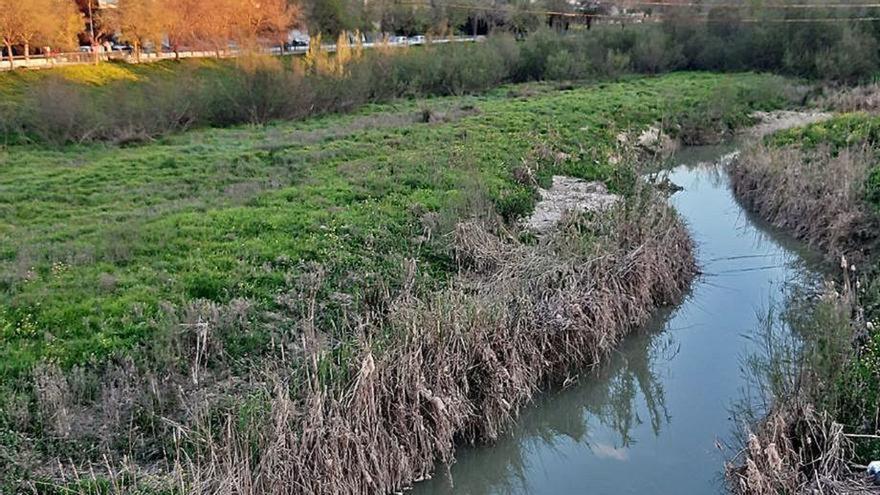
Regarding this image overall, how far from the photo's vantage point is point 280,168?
19.7m

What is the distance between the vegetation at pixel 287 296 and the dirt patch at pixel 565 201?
394 mm

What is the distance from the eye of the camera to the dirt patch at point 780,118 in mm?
28422

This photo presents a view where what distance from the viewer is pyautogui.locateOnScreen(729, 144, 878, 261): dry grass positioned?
15.2 meters

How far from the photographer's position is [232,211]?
1507 cm

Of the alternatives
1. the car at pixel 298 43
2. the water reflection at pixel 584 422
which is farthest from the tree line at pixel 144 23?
the water reflection at pixel 584 422

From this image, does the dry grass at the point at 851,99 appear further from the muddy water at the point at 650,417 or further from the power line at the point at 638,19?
the muddy water at the point at 650,417

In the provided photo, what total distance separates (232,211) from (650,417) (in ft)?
29.1

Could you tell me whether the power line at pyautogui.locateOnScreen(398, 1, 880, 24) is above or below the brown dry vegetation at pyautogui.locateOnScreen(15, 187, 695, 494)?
above

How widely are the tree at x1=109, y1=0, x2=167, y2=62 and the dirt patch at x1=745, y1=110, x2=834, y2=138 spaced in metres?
29.3

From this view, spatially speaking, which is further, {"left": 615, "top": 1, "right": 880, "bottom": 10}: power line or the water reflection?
{"left": 615, "top": 1, "right": 880, "bottom": 10}: power line

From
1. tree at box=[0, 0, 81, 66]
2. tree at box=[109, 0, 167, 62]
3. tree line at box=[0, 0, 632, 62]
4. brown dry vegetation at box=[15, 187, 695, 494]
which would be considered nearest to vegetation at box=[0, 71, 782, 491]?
brown dry vegetation at box=[15, 187, 695, 494]

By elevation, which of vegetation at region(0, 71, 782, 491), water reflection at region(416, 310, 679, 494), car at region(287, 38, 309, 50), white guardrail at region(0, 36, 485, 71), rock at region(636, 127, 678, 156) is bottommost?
water reflection at region(416, 310, 679, 494)

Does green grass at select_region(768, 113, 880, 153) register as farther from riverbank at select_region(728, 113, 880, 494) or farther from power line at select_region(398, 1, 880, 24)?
power line at select_region(398, 1, 880, 24)

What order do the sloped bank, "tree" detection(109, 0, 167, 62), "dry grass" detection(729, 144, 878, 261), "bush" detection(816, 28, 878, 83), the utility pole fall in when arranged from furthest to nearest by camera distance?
the utility pole, "bush" detection(816, 28, 878, 83), "tree" detection(109, 0, 167, 62), "dry grass" detection(729, 144, 878, 261), the sloped bank
